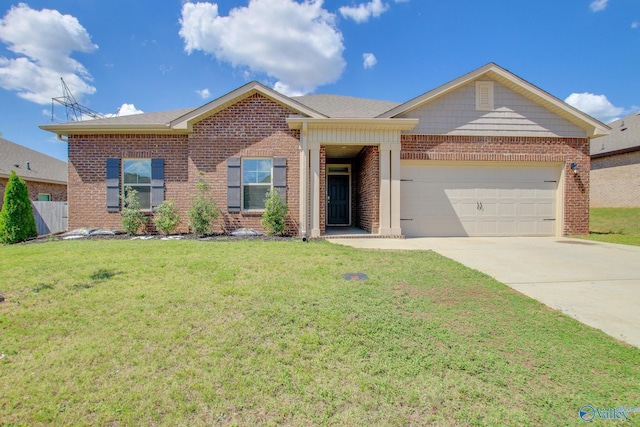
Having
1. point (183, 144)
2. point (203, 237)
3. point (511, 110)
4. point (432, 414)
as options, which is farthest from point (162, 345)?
point (511, 110)

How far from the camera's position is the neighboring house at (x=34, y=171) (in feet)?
Result: 45.2

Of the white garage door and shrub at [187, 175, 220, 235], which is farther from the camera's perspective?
the white garage door

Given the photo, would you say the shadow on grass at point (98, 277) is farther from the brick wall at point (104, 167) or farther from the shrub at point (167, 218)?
the brick wall at point (104, 167)

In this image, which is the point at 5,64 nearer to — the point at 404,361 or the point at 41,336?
the point at 41,336

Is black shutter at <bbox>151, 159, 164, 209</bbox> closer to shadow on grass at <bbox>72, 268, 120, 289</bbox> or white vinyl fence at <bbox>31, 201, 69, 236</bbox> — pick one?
white vinyl fence at <bbox>31, 201, 69, 236</bbox>

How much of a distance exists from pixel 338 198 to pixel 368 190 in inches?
98.2

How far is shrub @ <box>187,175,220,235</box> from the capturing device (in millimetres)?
7871

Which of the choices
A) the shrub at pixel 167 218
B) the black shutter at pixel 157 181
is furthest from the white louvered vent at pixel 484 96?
the black shutter at pixel 157 181

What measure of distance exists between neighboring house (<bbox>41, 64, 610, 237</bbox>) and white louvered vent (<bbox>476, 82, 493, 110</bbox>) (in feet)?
0.11

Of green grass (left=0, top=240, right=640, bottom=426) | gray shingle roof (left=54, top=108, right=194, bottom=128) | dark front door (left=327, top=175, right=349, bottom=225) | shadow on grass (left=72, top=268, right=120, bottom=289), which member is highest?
gray shingle roof (left=54, top=108, right=194, bottom=128)

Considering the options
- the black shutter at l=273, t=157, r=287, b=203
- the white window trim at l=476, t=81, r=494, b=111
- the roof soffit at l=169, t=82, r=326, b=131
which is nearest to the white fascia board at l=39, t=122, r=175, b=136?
the roof soffit at l=169, t=82, r=326, b=131

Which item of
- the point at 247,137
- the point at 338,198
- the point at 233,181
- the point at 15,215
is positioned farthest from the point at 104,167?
the point at 338,198

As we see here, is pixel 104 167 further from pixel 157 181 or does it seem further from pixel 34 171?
pixel 34 171

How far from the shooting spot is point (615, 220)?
14102mm
